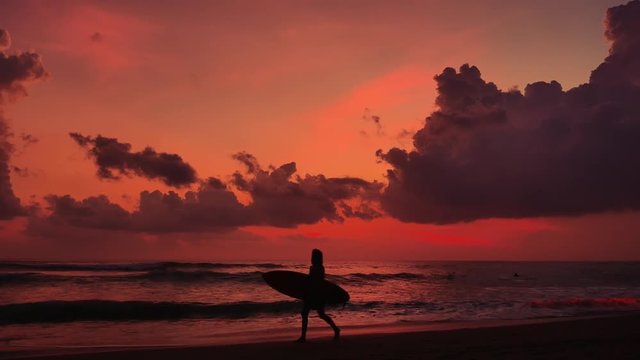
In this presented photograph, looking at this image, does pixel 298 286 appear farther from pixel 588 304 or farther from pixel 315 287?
pixel 588 304

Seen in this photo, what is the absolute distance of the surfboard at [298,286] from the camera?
42.7 feet

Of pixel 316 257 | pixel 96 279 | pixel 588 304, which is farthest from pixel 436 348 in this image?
pixel 96 279

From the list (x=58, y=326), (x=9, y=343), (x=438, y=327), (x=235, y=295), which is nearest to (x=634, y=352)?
(x=438, y=327)

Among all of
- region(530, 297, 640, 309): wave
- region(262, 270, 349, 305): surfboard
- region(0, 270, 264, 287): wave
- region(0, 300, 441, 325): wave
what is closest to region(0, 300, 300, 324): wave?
region(0, 300, 441, 325): wave

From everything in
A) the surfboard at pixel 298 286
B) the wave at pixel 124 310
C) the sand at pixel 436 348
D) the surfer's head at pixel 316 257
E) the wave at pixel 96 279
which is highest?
the surfer's head at pixel 316 257

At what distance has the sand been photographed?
964 centimetres

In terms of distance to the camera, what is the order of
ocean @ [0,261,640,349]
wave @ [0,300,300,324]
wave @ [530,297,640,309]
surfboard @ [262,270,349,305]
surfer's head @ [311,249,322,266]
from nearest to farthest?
surfer's head @ [311,249,322,266] < surfboard @ [262,270,349,305] < ocean @ [0,261,640,349] < wave @ [0,300,300,324] < wave @ [530,297,640,309]

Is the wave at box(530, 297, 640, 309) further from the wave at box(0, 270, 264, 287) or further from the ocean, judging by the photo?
the wave at box(0, 270, 264, 287)

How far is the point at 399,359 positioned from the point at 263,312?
15010mm

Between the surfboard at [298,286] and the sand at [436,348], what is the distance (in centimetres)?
104

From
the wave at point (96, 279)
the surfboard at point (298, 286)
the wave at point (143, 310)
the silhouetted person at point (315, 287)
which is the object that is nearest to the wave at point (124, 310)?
the wave at point (143, 310)

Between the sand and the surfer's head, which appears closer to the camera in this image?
the sand

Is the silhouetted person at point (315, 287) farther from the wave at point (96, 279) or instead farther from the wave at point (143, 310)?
the wave at point (96, 279)

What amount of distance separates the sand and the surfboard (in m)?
1.04
